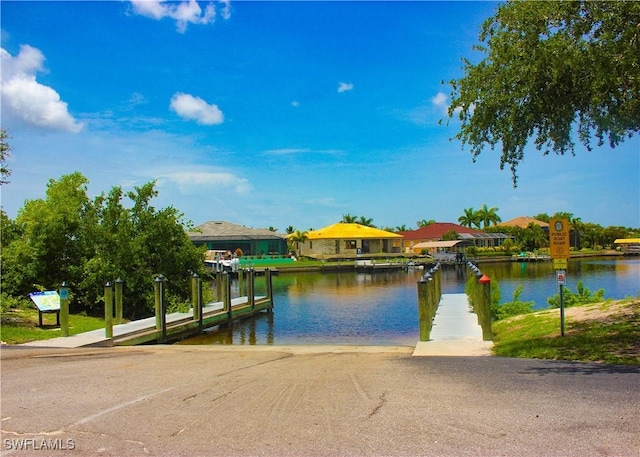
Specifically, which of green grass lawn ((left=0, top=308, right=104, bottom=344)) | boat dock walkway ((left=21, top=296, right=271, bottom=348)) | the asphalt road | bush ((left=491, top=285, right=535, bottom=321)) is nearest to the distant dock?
boat dock walkway ((left=21, top=296, right=271, bottom=348))

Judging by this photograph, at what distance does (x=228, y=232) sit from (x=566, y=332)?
74102 millimetres

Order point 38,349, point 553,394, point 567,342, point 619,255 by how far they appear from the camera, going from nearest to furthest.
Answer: point 553,394
point 567,342
point 38,349
point 619,255

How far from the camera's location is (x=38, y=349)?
39.4ft

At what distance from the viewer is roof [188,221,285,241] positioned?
8094cm

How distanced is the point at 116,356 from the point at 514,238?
317ft

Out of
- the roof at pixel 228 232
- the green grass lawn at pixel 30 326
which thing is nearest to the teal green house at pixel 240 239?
the roof at pixel 228 232

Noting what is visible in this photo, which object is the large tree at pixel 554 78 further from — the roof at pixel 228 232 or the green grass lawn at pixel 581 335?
the roof at pixel 228 232

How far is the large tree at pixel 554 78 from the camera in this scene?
351 inches

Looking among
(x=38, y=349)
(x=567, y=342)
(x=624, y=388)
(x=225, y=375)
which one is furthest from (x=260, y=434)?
(x=38, y=349)

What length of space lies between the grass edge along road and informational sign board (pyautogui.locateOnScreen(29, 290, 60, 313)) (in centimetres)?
59

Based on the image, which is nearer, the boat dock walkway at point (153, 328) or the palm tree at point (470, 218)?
the boat dock walkway at point (153, 328)

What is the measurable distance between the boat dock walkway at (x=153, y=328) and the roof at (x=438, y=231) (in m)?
73.3

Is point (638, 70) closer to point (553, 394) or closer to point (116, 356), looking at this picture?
point (553, 394)

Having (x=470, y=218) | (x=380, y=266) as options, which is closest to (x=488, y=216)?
(x=470, y=218)
